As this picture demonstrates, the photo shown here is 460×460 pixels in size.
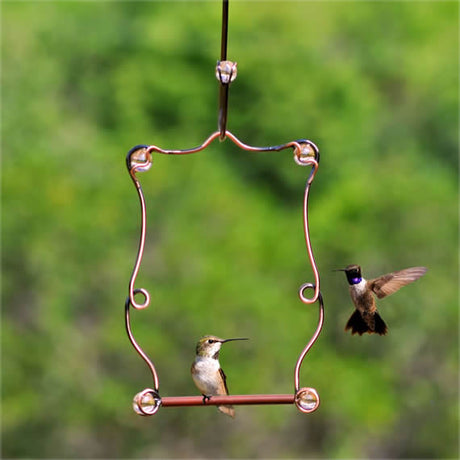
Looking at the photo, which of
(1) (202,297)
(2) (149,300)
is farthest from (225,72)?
(1) (202,297)

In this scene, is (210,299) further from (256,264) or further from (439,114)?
(439,114)

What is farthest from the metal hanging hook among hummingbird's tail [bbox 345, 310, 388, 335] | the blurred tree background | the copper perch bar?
the blurred tree background

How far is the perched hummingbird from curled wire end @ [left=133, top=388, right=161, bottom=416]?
763 millimetres

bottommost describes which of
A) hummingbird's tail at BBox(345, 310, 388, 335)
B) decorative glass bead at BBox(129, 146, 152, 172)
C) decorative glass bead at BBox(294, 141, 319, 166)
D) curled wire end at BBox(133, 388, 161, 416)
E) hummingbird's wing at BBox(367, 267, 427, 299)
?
curled wire end at BBox(133, 388, 161, 416)

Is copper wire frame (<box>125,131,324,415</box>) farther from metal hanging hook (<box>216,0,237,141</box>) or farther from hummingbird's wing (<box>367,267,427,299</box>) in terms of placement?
hummingbird's wing (<box>367,267,427,299</box>)

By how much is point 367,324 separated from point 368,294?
0.32 feet

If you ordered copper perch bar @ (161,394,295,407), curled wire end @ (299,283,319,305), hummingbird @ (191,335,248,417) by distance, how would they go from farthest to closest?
hummingbird @ (191,335,248,417)
curled wire end @ (299,283,319,305)
copper perch bar @ (161,394,295,407)

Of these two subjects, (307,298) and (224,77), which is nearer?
(224,77)

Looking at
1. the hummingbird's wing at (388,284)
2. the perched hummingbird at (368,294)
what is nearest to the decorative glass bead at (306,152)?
the perched hummingbird at (368,294)

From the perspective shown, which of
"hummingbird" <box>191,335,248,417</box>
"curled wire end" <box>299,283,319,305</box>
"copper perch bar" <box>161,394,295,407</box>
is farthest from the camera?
"hummingbird" <box>191,335,248,417</box>

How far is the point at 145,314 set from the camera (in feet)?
29.2

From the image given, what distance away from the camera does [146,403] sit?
2148mm

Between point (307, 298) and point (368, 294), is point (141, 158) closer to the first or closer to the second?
point (307, 298)

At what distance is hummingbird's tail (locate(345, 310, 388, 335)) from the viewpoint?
266cm
